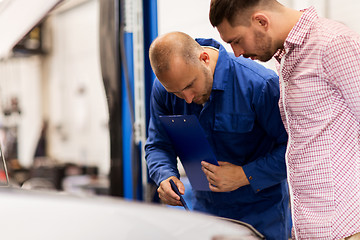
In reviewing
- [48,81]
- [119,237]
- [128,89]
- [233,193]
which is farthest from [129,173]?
[48,81]

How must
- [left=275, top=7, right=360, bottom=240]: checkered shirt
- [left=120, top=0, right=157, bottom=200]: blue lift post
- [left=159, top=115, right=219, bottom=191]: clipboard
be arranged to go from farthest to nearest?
[left=120, top=0, right=157, bottom=200]: blue lift post, [left=159, top=115, right=219, bottom=191]: clipboard, [left=275, top=7, right=360, bottom=240]: checkered shirt

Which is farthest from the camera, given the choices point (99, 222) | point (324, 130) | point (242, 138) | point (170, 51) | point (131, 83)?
point (131, 83)

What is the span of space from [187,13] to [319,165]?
1064mm

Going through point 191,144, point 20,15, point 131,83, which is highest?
point 20,15

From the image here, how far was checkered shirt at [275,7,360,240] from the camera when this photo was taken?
100cm

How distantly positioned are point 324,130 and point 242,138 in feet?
1.23

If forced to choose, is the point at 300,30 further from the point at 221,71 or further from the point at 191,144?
the point at 191,144

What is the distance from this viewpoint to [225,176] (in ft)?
4.20

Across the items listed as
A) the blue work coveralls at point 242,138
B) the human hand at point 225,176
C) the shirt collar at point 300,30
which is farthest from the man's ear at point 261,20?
the human hand at point 225,176

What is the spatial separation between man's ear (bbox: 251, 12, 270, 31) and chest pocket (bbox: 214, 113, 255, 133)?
0.34 meters

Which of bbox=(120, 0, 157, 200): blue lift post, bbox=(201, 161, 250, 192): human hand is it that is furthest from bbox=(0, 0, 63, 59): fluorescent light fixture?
bbox=(201, 161, 250, 192): human hand

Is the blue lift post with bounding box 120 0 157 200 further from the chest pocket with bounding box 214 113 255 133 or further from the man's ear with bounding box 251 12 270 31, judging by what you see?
the man's ear with bounding box 251 12 270 31

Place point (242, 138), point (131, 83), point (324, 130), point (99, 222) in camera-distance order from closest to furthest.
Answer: point (99, 222), point (324, 130), point (242, 138), point (131, 83)

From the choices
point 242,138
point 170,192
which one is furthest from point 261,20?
point 170,192
